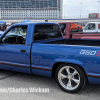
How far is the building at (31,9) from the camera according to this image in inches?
6383

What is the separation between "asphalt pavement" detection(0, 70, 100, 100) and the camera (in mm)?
3376

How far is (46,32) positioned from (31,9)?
167 m

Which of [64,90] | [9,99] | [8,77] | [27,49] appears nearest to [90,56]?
[64,90]

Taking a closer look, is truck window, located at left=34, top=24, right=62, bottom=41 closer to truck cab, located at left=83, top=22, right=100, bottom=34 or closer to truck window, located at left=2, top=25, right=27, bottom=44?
truck window, located at left=2, top=25, right=27, bottom=44

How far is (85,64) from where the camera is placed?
3.18m

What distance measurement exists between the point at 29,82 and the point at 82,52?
1.83 m

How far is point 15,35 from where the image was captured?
14.5 feet

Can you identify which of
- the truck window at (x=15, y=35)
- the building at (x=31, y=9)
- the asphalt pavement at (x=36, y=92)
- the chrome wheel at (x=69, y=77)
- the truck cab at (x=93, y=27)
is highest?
the building at (x=31, y=9)

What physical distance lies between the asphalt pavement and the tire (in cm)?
14

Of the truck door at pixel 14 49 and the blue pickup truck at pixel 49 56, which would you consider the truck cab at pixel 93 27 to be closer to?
the blue pickup truck at pixel 49 56

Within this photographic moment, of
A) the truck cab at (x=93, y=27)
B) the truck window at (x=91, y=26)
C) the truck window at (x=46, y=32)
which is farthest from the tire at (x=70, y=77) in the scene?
the truck window at (x=91, y=26)

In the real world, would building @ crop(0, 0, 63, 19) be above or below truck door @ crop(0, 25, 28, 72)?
above

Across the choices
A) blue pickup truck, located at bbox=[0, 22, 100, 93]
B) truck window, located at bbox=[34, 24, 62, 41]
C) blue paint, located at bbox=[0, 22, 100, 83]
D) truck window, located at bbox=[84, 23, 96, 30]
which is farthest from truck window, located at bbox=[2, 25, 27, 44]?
truck window, located at bbox=[84, 23, 96, 30]

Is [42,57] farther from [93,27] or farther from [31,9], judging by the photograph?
[31,9]
